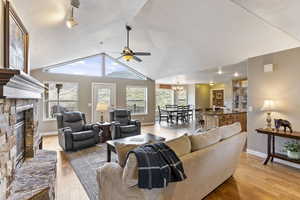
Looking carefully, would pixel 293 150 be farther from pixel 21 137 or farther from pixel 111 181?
pixel 21 137

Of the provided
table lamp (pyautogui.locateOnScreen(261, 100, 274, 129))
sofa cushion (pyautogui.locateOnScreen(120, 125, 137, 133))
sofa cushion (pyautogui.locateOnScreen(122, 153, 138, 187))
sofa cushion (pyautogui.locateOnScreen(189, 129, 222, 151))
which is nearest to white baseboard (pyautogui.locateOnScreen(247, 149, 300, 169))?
table lamp (pyautogui.locateOnScreen(261, 100, 274, 129))

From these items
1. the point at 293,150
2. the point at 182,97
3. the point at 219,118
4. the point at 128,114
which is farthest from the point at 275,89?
the point at 182,97

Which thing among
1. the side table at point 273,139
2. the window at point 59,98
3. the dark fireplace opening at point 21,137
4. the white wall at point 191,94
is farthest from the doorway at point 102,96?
the white wall at point 191,94

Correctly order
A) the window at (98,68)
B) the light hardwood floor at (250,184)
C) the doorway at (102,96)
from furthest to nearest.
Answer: the doorway at (102,96)
the window at (98,68)
the light hardwood floor at (250,184)

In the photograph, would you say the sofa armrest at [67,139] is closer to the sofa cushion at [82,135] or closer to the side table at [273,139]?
the sofa cushion at [82,135]

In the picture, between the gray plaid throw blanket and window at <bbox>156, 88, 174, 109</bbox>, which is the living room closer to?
the gray plaid throw blanket

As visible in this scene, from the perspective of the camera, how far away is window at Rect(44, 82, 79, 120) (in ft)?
20.9

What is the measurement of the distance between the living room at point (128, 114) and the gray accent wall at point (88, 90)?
1.6 inches

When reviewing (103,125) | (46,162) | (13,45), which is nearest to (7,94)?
(13,45)

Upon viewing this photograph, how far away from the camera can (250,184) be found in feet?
8.88

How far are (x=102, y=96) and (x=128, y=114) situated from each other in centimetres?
213

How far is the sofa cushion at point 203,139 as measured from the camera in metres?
2.03

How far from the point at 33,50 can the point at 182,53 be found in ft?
13.6

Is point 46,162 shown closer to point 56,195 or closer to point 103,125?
point 56,195
